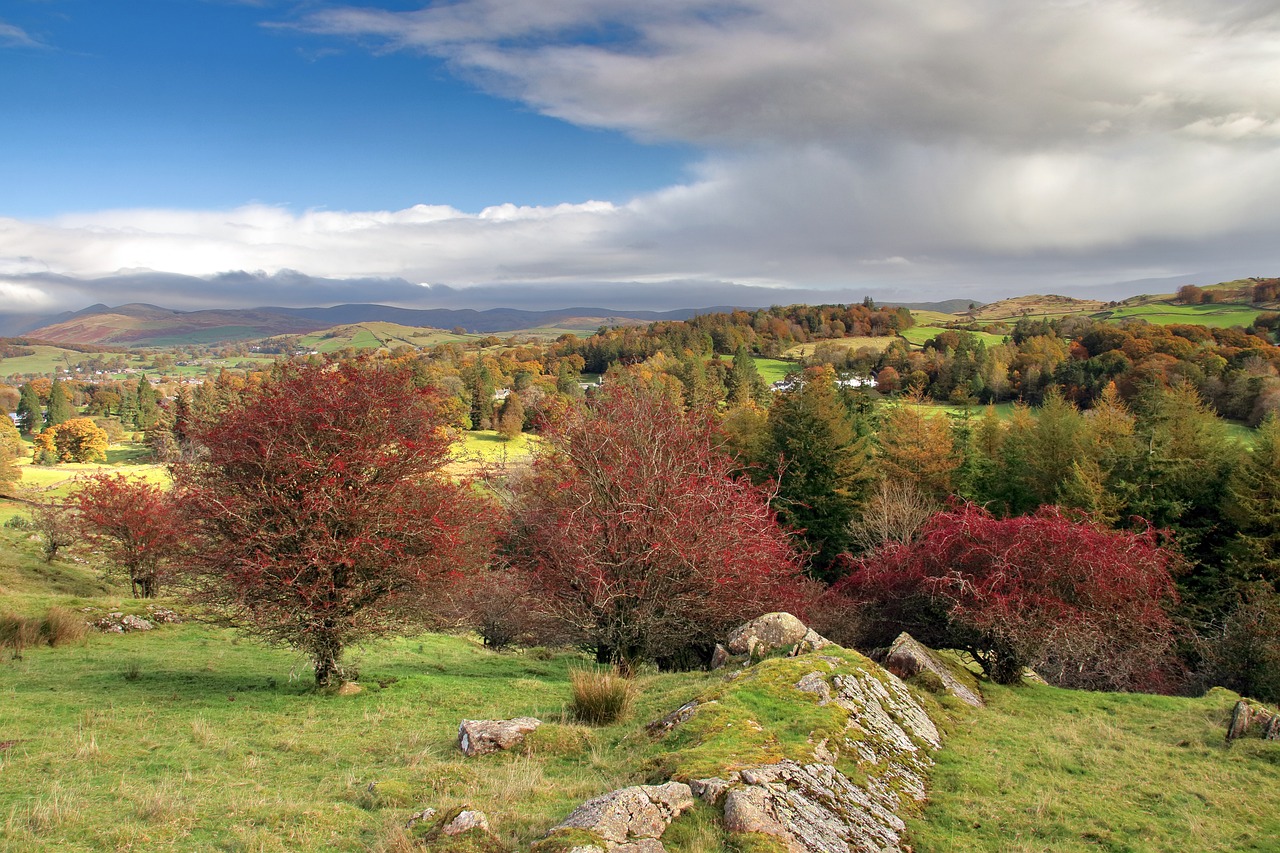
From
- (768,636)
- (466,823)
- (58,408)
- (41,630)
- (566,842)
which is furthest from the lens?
(58,408)

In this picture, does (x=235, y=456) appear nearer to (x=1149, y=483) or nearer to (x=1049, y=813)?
(x=1049, y=813)

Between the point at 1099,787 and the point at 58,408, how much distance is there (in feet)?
506

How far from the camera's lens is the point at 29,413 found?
12062 centimetres

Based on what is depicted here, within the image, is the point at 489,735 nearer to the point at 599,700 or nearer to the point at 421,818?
the point at 599,700

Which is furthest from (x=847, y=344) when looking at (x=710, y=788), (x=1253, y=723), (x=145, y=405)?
(x=145, y=405)

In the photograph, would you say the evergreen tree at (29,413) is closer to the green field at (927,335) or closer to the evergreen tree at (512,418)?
the evergreen tree at (512,418)

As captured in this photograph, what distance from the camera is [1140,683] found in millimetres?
19969

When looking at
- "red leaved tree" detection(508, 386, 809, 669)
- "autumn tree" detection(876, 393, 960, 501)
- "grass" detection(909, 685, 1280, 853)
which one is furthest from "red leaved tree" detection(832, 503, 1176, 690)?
"autumn tree" detection(876, 393, 960, 501)

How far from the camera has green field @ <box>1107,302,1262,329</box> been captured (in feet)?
329

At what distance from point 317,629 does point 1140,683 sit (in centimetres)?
2310

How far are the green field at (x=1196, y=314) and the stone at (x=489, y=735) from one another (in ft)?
389

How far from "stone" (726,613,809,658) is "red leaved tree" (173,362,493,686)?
7.06 m

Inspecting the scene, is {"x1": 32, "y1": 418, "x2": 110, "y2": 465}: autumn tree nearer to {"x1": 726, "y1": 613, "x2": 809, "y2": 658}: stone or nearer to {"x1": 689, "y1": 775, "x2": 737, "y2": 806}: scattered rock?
{"x1": 726, "y1": 613, "x2": 809, "y2": 658}: stone

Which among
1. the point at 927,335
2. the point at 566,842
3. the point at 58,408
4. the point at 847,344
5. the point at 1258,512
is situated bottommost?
the point at 58,408
